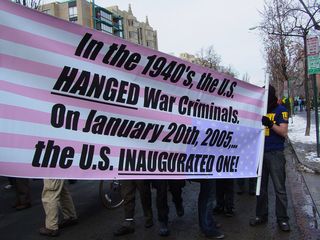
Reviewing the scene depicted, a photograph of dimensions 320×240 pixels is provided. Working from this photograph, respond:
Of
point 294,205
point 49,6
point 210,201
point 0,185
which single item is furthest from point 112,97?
point 49,6

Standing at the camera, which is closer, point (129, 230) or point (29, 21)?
point (29, 21)

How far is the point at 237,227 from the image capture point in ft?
19.1

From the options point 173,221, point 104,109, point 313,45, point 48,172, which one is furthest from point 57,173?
point 313,45

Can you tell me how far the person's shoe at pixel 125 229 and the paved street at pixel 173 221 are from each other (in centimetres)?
8

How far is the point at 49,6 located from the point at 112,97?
288ft

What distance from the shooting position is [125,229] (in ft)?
18.4

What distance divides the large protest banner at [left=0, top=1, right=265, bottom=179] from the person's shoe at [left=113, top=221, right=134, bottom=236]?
4.73 feet

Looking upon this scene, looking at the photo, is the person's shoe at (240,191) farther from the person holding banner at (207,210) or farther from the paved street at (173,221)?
the person holding banner at (207,210)

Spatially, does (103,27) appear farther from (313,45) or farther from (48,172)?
(48,172)

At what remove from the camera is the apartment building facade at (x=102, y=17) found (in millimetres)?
86000

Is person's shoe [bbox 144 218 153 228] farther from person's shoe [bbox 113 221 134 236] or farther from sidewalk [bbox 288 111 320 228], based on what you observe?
sidewalk [bbox 288 111 320 228]

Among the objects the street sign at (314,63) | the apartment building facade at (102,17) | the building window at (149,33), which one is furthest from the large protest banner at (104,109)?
the building window at (149,33)

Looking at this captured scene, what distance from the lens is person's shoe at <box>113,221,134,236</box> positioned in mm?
5566

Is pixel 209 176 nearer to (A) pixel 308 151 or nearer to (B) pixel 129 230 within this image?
(B) pixel 129 230
